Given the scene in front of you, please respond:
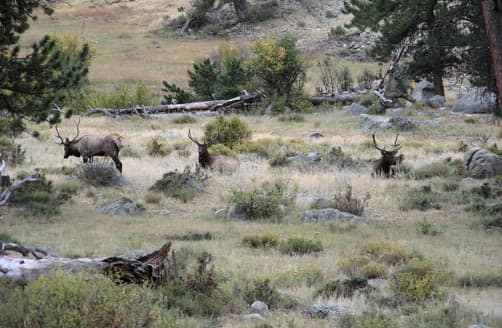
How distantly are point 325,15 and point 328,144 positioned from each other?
38.0m

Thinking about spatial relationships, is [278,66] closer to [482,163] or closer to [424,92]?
[424,92]

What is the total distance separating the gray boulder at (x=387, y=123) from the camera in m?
26.3

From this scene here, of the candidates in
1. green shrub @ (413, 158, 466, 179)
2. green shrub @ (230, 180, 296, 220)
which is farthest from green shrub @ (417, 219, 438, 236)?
green shrub @ (413, 158, 466, 179)

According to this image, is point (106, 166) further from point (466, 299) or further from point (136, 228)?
point (466, 299)

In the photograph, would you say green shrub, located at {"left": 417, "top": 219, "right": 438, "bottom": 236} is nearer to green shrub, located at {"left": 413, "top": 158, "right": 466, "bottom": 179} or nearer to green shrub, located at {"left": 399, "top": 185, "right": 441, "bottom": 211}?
green shrub, located at {"left": 399, "top": 185, "right": 441, "bottom": 211}

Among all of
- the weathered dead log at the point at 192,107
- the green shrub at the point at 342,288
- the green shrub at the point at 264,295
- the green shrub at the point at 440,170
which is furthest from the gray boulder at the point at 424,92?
the green shrub at the point at 264,295

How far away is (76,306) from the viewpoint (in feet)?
19.2

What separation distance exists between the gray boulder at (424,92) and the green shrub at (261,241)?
22280 millimetres

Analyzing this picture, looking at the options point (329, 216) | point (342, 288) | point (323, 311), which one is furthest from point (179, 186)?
point (323, 311)

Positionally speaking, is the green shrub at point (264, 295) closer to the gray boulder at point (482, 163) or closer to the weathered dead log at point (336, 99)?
the gray boulder at point (482, 163)

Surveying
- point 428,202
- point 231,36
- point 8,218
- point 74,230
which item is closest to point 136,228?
point 74,230

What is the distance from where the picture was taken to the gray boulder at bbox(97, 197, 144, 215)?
1415cm

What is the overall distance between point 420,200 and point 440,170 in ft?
11.6

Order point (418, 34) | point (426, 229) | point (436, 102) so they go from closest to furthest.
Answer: point (426, 229) < point (418, 34) < point (436, 102)
